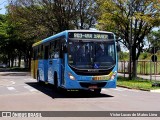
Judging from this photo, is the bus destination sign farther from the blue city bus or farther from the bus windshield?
the bus windshield

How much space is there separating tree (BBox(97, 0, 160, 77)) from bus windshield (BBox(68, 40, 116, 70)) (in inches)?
677

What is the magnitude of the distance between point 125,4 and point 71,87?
21073 millimetres

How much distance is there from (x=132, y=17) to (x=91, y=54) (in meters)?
19.0

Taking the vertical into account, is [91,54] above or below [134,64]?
above

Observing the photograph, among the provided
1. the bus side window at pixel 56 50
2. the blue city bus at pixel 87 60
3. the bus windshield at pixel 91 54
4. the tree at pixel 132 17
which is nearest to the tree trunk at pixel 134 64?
the tree at pixel 132 17

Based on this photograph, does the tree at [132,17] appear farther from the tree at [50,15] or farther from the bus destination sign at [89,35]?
the bus destination sign at [89,35]

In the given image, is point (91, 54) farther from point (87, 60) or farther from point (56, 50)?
point (56, 50)

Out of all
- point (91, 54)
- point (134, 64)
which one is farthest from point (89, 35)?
point (134, 64)

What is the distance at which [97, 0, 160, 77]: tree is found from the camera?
36656 millimetres

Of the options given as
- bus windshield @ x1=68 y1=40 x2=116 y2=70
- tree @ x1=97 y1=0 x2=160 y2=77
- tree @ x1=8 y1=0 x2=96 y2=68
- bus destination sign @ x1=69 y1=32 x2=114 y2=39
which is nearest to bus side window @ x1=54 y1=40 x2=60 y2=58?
bus destination sign @ x1=69 y1=32 x2=114 y2=39

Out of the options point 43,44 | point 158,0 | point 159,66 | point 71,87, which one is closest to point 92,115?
point 71,87

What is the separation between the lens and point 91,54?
62.1ft

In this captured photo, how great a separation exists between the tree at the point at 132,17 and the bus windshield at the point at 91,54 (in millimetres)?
17188

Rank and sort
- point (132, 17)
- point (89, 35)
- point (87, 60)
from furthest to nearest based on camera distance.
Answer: point (132, 17)
point (89, 35)
point (87, 60)
